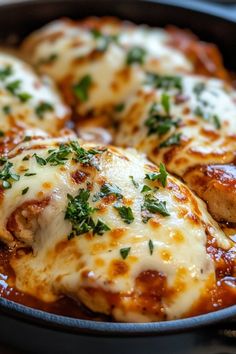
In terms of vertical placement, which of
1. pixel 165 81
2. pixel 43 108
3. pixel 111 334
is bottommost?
pixel 43 108

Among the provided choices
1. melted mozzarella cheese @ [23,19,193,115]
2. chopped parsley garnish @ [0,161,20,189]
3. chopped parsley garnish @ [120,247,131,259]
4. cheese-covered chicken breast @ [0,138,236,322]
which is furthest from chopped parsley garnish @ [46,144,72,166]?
melted mozzarella cheese @ [23,19,193,115]

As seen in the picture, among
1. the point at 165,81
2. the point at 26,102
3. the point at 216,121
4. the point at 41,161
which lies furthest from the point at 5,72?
the point at 216,121

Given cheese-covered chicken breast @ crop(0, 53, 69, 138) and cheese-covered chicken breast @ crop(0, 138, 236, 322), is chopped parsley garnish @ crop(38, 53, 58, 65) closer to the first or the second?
cheese-covered chicken breast @ crop(0, 53, 69, 138)

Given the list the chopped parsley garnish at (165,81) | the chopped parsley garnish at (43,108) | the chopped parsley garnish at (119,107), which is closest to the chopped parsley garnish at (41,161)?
the chopped parsley garnish at (43,108)

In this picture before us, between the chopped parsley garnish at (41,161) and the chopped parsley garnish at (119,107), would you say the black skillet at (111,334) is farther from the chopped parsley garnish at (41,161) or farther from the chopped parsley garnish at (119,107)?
the chopped parsley garnish at (119,107)

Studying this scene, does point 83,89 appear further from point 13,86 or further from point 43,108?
point 13,86

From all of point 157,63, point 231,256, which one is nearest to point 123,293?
point 231,256

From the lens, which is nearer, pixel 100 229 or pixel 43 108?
pixel 100 229
